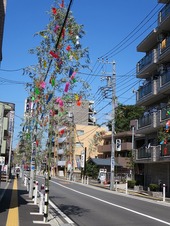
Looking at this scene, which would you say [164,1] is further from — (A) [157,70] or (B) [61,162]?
(B) [61,162]

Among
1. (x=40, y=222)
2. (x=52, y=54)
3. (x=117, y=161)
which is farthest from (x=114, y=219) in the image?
(x=117, y=161)

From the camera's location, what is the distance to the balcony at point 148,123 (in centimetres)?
3486

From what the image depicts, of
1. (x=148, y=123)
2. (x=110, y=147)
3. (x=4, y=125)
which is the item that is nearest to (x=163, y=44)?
(x=148, y=123)

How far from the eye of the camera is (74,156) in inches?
3184

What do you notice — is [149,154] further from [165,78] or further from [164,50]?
[164,50]

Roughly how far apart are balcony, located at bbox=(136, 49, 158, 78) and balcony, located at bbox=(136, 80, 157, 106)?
145 centimetres

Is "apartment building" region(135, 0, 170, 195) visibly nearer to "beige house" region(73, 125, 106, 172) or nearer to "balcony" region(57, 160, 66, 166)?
"beige house" region(73, 125, 106, 172)

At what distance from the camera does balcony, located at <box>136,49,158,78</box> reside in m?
35.9

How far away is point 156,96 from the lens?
35688mm

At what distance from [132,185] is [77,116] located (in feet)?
175

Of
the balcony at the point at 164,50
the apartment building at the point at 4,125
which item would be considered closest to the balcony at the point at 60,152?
the apartment building at the point at 4,125

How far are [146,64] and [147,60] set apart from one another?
1.42ft

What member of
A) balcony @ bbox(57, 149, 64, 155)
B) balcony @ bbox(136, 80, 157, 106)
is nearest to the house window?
balcony @ bbox(136, 80, 157, 106)

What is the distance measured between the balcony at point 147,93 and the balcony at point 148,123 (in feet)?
5.46
